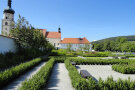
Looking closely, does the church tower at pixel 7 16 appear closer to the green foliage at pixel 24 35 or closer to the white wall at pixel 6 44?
the green foliage at pixel 24 35

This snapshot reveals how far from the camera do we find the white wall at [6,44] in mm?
13438

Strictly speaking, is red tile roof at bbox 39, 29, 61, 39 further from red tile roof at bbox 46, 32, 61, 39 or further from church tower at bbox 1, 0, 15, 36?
church tower at bbox 1, 0, 15, 36

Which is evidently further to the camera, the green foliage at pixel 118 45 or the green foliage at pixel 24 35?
the green foliage at pixel 118 45

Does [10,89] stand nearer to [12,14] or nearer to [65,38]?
[12,14]

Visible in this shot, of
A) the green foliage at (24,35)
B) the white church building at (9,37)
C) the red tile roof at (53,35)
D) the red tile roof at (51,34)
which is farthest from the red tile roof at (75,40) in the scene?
the green foliage at (24,35)

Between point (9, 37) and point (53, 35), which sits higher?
point (53, 35)

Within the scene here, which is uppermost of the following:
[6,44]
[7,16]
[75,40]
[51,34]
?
[7,16]

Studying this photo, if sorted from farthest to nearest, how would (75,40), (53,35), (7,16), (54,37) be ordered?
(75,40) < (53,35) < (54,37) < (7,16)

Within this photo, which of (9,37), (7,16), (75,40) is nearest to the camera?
(9,37)

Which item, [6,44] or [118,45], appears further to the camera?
[118,45]

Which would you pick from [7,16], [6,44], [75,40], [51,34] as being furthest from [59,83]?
[75,40]

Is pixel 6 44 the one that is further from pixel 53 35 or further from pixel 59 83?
pixel 53 35

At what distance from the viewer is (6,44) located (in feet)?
47.6

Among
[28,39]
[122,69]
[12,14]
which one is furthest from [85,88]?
[12,14]
